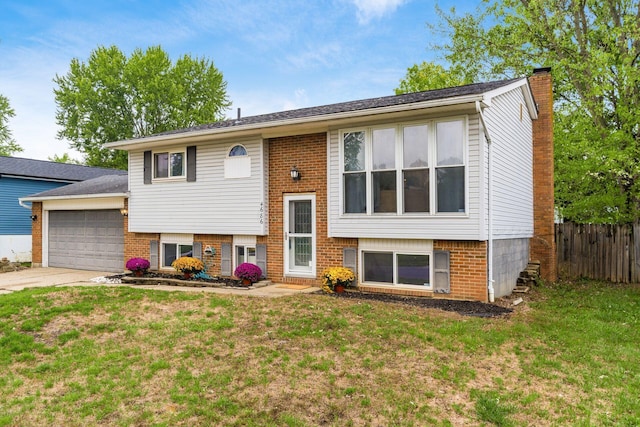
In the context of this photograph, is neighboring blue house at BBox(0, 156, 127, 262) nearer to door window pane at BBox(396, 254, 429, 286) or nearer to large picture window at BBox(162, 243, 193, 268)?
large picture window at BBox(162, 243, 193, 268)

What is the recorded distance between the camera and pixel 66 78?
107ft

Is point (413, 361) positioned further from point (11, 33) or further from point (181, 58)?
point (181, 58)

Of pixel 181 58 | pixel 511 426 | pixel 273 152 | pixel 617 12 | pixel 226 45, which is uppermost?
pixel 181 58

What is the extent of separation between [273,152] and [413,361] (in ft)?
22.2

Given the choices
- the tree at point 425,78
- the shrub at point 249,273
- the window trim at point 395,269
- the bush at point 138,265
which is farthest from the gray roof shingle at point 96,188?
the tree at point 425,78

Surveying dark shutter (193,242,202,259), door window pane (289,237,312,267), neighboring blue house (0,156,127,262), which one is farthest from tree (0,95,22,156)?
door window pane (289,237,312,267)

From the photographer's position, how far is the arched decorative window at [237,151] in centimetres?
1085

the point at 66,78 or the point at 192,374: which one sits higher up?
the point at 66,78

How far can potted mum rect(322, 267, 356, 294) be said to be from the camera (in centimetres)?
907

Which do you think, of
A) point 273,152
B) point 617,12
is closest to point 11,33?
point 273,152

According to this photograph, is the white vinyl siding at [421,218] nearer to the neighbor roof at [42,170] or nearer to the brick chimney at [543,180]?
the brick chimney at [543,180]

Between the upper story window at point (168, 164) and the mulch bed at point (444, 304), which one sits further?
the upper story window at point (168, 164)

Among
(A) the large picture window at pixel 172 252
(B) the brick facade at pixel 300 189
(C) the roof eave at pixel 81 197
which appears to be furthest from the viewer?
(C) the roof eave at pixel 81 197

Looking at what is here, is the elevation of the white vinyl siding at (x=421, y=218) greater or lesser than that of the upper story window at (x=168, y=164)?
lesser
